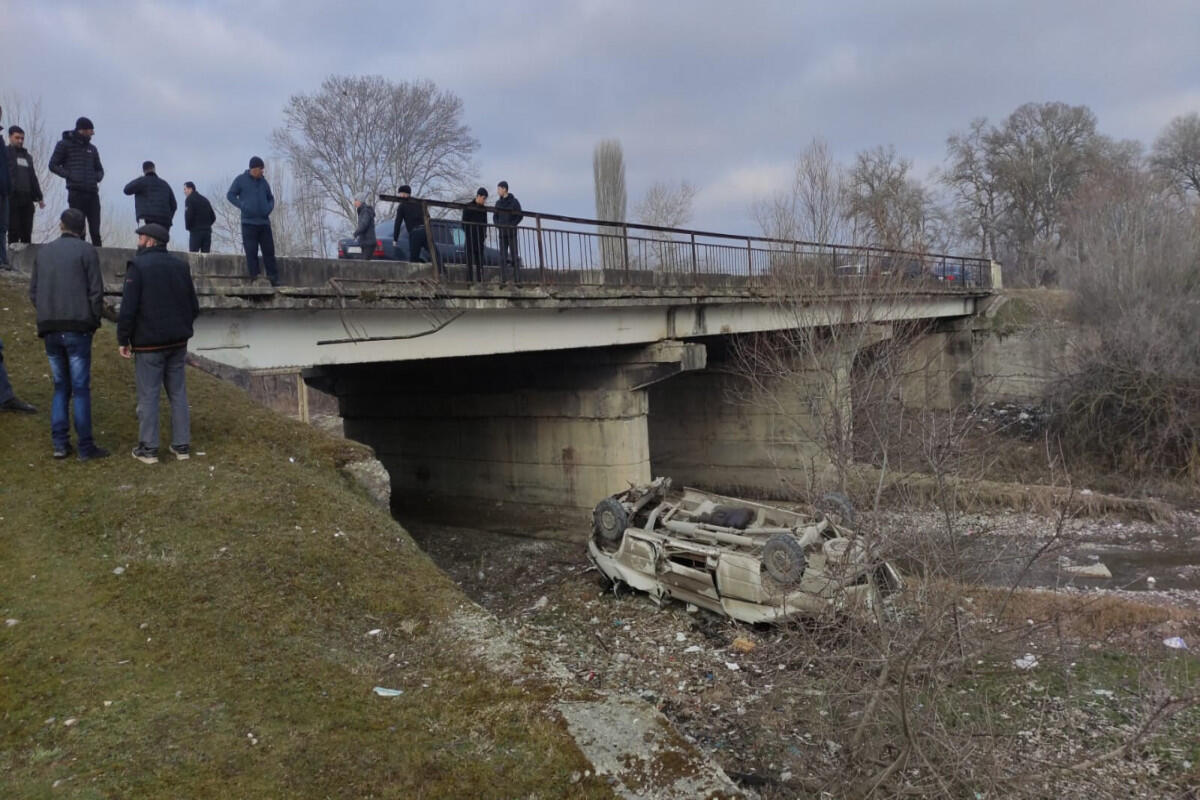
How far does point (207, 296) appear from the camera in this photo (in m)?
8.87

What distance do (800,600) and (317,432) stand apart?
18.5 feet

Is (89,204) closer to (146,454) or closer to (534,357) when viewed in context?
(146,454)

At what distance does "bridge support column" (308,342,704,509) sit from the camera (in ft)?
54.5

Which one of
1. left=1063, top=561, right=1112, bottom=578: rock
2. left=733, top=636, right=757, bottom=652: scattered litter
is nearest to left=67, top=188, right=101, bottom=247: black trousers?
left=733, top=636, right=757, bottom=652: scattered litter

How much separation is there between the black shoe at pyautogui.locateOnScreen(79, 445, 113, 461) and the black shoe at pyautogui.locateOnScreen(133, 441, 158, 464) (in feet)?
0.86

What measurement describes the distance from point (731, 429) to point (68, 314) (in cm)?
1745

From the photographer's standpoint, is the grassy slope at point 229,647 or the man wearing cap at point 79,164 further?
the man wearing cap at point 79,164

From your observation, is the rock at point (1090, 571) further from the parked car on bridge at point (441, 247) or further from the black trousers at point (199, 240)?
the black trousers at point (199, 240)

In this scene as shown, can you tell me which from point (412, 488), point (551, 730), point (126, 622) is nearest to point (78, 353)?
point (126, 622)

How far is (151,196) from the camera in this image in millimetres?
10242

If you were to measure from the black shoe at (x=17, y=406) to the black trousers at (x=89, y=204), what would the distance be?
3.41 meters

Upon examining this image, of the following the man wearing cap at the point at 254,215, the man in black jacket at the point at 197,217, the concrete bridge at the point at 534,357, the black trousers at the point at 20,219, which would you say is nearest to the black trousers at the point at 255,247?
the man wearing cap at the point at 254,215

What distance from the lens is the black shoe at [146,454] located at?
682cm

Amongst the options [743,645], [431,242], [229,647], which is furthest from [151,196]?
[743,645]
